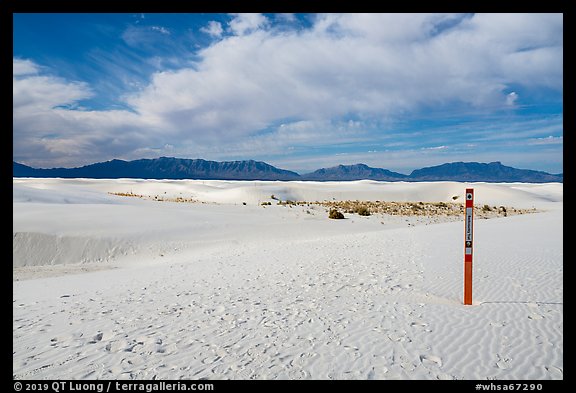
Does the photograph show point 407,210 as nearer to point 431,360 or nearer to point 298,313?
point 298,313

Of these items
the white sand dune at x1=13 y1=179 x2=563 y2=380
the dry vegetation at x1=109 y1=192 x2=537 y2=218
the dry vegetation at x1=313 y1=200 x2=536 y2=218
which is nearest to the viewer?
the white sand dune at x1=13 y1=179 x2=563 y2=380

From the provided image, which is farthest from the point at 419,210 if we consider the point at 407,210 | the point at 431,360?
the point at 431,360

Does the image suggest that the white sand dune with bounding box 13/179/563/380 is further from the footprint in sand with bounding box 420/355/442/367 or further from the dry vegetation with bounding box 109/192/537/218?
the dry vegetation with bounding box 109/192/537/218

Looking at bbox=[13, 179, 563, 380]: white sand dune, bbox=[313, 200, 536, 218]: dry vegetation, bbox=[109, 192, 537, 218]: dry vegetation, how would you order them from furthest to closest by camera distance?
bbox=[313, 200, 536, 218]: dry vegetation < bbox=[109, 192, 537, 218]: dry vegetation < bbox=[13, 179, 563, 380]: white sand dune

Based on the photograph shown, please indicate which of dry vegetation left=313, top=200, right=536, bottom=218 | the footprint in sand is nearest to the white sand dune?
the footprint in sand

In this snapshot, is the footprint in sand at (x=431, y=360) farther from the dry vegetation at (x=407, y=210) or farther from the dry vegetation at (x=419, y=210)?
the dry vegetation at (x=419, y=210)

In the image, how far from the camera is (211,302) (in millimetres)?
6352

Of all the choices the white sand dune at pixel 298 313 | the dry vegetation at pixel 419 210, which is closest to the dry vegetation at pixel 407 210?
the dry vegetation at pixel 419 210

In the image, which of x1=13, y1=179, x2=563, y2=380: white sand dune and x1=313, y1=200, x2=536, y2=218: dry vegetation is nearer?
x1=13, y1=179, x2=563, y2=380: white sand dune
